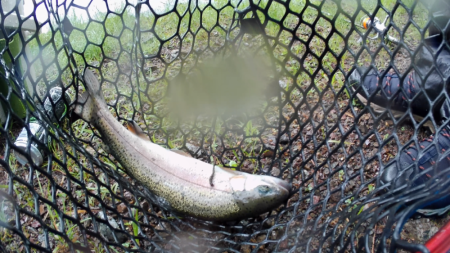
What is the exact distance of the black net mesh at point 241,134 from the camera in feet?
4.63

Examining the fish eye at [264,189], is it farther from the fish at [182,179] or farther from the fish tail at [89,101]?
the fish tail at [89,101]

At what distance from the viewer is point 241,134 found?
2139mm

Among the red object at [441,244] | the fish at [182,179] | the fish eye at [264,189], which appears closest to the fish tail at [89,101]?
the fish at [182,179]

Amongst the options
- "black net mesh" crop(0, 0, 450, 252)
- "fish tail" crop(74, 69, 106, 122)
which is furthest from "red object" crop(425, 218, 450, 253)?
"fish tail" crop(74, 69, 106, 122)

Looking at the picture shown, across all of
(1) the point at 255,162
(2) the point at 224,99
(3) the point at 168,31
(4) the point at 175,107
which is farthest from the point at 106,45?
(1) the point at 255,162

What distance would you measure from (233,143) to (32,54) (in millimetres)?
1705

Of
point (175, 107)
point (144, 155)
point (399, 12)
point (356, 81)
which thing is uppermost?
point (399, 12)

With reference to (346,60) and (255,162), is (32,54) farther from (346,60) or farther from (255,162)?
(346,60)

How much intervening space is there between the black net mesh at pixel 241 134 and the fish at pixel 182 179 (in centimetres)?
6

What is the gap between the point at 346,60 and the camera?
254cm

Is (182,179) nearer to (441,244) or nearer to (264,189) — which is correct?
(264,189)

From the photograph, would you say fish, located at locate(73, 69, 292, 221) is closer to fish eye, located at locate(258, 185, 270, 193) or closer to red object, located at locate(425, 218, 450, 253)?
fish eye, located at locate(258, 185, 270, 193)

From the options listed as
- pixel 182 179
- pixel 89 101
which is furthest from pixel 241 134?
pixel 89 101

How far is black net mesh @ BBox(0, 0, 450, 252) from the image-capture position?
1.41 metres
